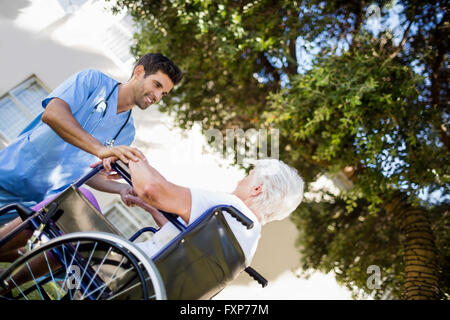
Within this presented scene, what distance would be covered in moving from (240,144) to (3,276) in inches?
192

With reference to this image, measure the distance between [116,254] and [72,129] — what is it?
23.6 inches

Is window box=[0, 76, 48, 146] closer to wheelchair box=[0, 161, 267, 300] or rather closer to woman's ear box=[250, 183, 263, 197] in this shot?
wheelchair box=[0, 161, 267, 300]

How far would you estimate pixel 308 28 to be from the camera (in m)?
4.64

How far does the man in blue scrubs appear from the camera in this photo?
172 cm

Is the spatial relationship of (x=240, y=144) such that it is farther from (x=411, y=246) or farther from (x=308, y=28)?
(x=411, y=246)

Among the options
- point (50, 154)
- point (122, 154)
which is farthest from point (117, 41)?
point (122, 154)

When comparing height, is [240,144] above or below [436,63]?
below

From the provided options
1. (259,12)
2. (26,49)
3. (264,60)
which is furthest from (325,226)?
(26,49)

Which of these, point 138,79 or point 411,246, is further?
point 411,246

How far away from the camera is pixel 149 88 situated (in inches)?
83.4

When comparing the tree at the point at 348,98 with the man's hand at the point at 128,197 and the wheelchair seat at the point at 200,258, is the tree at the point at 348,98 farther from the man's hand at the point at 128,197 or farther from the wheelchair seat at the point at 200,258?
the wheelchair seat at the point at 200,258

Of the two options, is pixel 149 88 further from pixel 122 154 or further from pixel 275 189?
pixel 275 189

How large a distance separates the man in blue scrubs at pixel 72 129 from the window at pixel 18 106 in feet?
17.2
